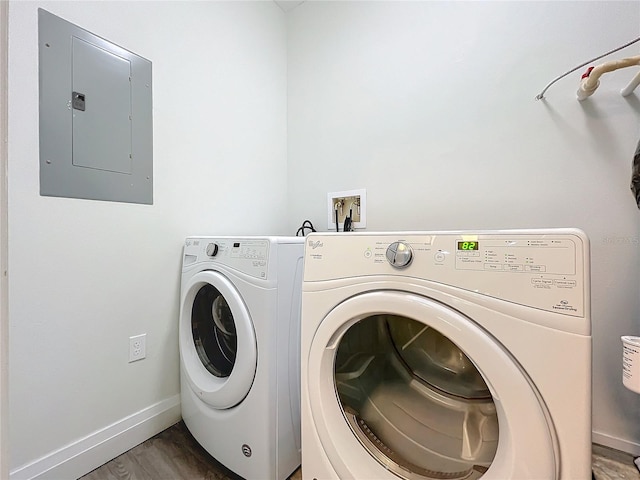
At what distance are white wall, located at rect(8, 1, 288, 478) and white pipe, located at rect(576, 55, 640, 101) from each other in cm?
151

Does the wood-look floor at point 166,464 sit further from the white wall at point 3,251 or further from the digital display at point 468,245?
the digital display at point 468,245

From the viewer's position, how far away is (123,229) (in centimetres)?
118

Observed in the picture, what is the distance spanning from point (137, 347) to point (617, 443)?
187 cm

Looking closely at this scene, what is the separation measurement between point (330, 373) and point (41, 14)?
147 centimetres

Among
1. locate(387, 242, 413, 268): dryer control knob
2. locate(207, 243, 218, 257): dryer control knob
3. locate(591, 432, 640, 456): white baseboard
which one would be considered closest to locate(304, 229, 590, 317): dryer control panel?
locate(387, 242, 413, 268): dryer control knob

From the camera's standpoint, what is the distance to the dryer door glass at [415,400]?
2.39 ft

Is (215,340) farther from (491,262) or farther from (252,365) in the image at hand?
(491,262)

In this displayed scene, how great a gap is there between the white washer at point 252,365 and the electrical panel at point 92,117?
44 centimetres

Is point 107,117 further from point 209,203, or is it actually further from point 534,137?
point 534,137

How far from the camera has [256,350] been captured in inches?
38.8

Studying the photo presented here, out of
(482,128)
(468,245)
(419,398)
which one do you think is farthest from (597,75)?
(419,398)

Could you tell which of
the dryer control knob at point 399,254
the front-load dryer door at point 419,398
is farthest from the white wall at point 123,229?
the dryer control knob at point 399,254

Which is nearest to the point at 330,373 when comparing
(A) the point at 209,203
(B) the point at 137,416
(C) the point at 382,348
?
(C) the point at 382,348

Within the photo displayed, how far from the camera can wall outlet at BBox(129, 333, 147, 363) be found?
1209mm
